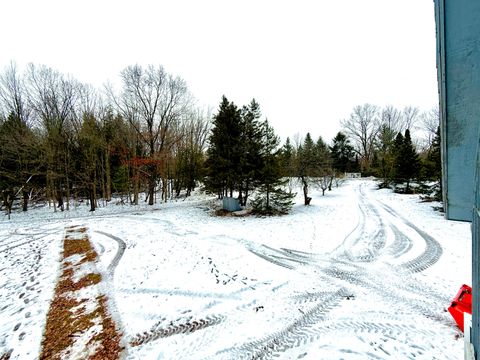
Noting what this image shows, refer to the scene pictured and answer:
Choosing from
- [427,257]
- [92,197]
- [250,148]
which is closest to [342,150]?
[250,148]

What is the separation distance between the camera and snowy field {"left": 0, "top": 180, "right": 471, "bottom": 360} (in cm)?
345

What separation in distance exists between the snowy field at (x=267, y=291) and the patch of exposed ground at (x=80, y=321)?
19 cm

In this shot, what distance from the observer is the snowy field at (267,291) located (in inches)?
136

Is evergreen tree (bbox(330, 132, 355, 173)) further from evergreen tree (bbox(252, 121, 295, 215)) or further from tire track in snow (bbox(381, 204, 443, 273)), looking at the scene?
tire track in snow (bbox(381, 204, 443, 273))

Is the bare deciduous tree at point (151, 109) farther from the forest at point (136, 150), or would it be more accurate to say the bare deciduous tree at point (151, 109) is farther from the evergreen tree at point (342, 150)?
the evergreen tree at point (342, 150)

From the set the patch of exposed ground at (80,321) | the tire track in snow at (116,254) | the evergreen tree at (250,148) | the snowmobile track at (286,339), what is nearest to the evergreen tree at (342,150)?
the evergreen tree at (250,148)

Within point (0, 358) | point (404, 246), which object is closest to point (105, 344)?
point (0, 358)

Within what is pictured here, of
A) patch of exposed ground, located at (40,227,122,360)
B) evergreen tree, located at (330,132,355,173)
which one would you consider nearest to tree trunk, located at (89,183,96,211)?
patch of exposed ground, located at (40,227,122,360)

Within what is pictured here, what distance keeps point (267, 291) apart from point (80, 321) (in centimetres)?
402

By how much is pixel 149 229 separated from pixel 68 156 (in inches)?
553

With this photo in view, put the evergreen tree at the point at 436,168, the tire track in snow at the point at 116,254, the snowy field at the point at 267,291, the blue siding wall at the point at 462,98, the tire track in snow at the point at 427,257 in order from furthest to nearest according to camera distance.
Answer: the evergreen tree at the point at 436,168 < the tire track in snow at the point at 116,254 < the tire track in snow at the point at 427,257 < the snowy field at the point at 267,291 < the blue siding wall at the point at 462,98

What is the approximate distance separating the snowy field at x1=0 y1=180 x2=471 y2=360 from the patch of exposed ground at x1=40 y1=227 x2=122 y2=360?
19 cm

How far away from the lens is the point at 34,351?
12.1ft

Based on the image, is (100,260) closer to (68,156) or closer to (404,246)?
(404,246)
